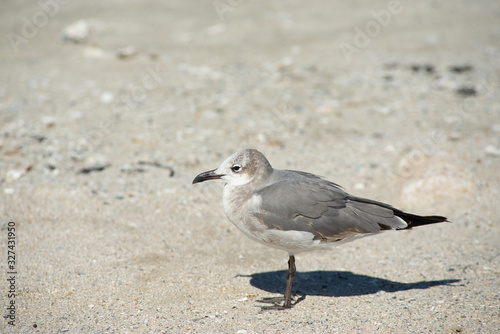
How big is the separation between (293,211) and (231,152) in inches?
112

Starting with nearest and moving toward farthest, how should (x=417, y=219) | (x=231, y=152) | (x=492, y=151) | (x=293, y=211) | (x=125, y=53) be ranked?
(x=293, y=211) → (x=417, y=219) → (x=492, y=151) → (x=231, y=152) → (x=125, y=53)

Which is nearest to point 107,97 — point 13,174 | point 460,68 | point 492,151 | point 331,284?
point 13,174

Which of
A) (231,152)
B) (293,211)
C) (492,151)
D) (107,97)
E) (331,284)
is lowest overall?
(107,97)

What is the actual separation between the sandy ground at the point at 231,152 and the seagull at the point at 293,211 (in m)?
0.68

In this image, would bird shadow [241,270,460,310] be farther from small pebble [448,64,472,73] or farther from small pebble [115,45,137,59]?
small pebble [115,45,137,59]

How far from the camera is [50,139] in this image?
7102mm

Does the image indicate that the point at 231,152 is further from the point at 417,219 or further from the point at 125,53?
the point at 125,53

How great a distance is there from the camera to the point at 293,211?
438 centimetres

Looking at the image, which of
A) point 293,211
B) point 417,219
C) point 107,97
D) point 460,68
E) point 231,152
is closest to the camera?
point 293,211

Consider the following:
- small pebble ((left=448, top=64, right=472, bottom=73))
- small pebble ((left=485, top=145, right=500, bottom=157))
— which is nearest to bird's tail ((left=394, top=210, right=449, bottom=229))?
small pebble ((left=485, top=145, right=500, bottom=157))

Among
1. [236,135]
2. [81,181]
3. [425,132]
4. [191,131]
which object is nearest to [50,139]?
[81,181]

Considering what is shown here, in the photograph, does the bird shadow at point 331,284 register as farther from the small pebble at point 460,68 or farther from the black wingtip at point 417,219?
the small pebble at point 460,68

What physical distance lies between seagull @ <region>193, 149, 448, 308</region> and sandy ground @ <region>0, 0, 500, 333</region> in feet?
2.22

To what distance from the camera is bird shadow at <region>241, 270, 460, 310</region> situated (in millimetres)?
4859
